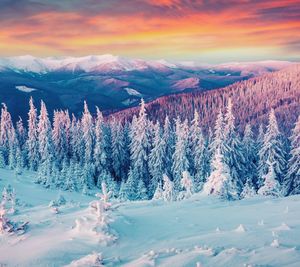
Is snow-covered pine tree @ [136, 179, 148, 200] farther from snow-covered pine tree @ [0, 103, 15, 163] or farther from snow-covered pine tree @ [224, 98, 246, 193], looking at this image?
snow-covered pine tree @ [0, 103, 15, 163]

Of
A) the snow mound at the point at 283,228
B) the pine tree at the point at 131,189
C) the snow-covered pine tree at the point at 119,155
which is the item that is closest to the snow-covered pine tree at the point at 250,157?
the pine tree at the point at 131,189

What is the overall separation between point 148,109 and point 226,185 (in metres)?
158

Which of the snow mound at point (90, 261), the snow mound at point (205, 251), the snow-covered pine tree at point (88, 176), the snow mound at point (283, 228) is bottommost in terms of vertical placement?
the snow-covered pine tree at point (88, 176)

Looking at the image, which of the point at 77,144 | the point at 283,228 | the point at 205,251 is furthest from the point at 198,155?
the point at 205,251

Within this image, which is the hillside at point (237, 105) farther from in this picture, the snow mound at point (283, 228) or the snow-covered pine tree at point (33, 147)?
the snow mound at point (283, 228)

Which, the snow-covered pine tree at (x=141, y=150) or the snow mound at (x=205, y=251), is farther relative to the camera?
the snow-covered pine tree at (x=141, y=150)

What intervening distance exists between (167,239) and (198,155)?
44.2m

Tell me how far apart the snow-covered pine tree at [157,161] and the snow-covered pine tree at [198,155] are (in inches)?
175

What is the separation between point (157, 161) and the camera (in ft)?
182

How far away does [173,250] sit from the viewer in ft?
28.8

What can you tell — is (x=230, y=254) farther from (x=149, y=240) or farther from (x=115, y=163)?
(x=115, y=163)

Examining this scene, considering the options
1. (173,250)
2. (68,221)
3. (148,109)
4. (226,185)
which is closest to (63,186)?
(226,185)

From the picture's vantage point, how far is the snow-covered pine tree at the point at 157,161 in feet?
182

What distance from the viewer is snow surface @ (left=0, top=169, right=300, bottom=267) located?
8.15 metres
